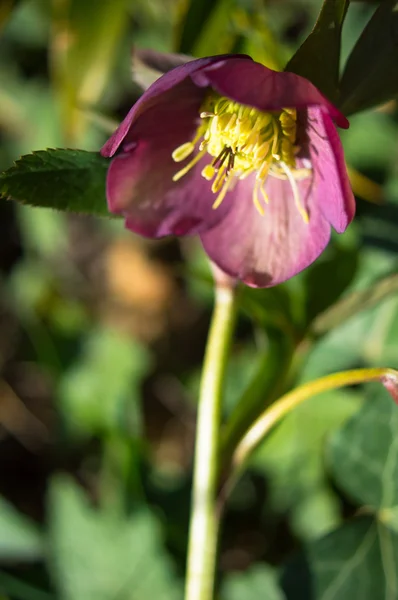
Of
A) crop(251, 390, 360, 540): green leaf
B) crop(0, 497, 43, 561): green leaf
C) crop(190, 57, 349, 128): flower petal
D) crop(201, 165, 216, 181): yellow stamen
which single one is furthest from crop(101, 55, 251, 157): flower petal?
crop(0, 497, 43, 561): green leaf

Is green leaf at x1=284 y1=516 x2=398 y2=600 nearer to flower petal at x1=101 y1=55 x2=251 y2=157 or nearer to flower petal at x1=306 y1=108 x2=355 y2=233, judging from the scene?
flower petal at x1=306 y1=108 x2=355 y2=233

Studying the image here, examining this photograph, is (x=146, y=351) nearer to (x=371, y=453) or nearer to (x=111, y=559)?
(x=111, y=559)

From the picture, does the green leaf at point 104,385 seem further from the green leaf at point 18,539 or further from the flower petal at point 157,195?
the flower petal at point 157,195

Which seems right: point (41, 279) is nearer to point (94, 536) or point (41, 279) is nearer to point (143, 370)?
point (143, 370)

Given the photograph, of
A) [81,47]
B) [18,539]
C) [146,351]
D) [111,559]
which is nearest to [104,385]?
[146,351]

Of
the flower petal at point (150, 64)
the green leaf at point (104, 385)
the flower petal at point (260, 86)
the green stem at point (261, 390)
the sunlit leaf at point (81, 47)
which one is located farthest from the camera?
the green leaf at point (104, 385)

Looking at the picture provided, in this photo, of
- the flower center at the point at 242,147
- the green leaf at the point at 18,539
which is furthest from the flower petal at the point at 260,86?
the green leaf at the point at 18,539

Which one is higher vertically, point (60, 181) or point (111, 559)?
point (60, 181)

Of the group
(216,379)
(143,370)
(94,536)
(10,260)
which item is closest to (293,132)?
(216,379)
